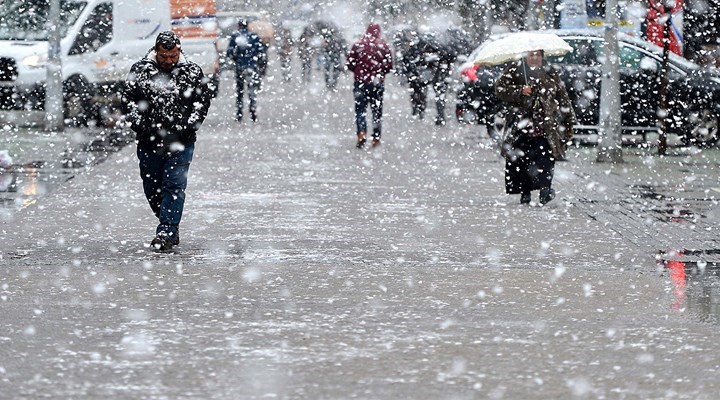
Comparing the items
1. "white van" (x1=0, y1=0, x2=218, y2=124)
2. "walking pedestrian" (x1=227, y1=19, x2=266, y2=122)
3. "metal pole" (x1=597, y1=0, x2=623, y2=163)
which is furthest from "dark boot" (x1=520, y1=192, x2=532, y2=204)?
"walking pedestrian" (x1=227, y1=19, x2=266, y2=122)

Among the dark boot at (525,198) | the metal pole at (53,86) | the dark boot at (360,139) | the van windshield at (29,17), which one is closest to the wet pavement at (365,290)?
the dark boot at (525,198)

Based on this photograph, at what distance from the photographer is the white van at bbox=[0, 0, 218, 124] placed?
84.0 feet

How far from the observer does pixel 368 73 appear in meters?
21.4

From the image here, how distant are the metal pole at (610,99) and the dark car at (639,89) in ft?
8.16

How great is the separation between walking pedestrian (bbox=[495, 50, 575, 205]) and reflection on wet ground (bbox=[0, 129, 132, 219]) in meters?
4.30

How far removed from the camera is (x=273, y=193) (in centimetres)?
1530

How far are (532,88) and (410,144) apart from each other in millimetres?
7431

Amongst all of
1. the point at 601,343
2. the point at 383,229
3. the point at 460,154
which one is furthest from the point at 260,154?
the point at 601,343

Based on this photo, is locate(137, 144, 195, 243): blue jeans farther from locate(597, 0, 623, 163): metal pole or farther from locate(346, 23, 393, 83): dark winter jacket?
locate(346, 23, 393, 83): dark winter jacket

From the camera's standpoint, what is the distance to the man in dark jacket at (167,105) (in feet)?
37.1

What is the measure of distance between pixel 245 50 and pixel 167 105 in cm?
1562

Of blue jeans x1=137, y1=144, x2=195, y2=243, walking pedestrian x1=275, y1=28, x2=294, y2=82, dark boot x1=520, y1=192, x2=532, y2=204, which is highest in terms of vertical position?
blue jeans x1=137, y1=144, x2=195, y2=243

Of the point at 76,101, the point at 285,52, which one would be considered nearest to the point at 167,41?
the point at 76,101

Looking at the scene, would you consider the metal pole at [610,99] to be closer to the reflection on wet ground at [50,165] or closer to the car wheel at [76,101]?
the reflection on wet ground at [50,165]
